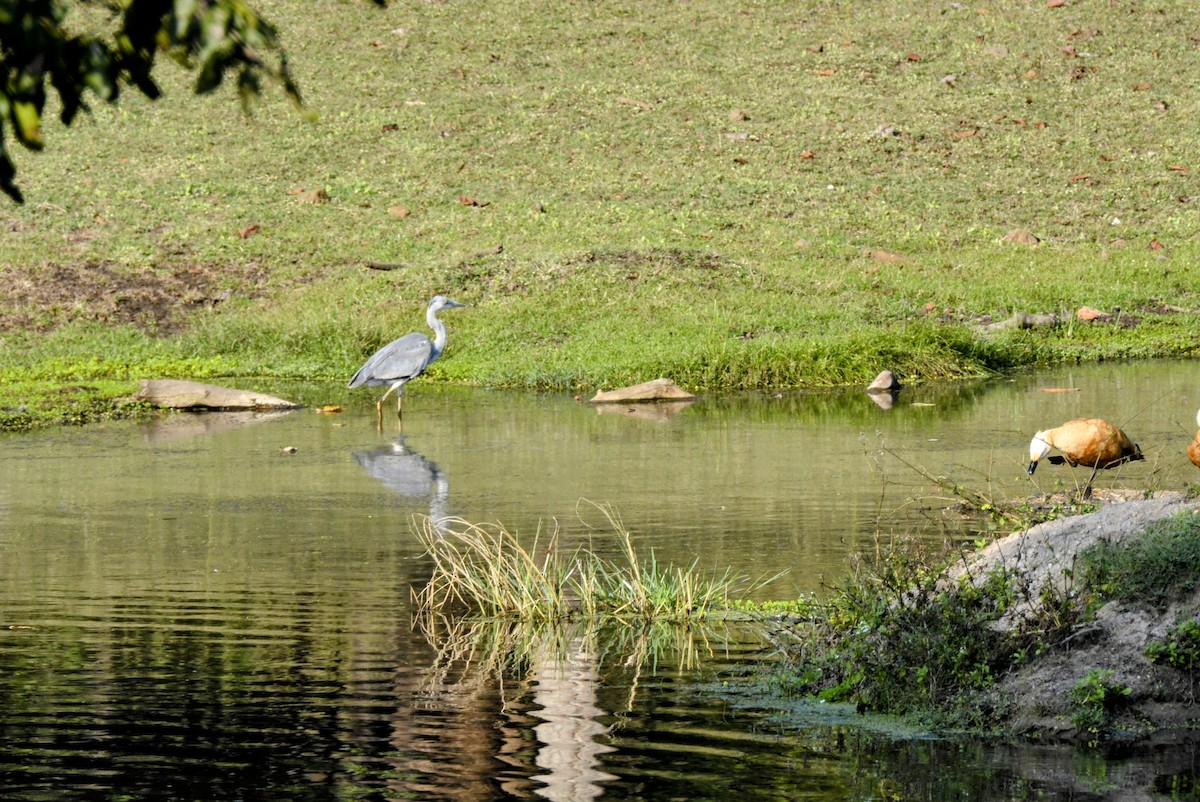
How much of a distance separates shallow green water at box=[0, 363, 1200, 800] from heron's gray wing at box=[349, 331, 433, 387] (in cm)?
58

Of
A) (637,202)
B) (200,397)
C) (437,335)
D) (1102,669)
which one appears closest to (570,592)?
(1102,669)

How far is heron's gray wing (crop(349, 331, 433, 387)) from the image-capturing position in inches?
821

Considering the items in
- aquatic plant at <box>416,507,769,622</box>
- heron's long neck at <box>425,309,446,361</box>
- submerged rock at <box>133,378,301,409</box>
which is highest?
heron's long neck at <box>425,309,446,361</box>

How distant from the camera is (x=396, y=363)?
68.7 feet

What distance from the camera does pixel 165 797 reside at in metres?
7.09

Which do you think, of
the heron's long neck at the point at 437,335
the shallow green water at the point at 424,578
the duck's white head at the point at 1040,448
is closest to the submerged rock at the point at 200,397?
the shallow green water at the point at 424,578

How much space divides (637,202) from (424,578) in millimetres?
22118

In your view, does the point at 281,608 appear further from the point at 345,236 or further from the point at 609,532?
the point at 345,236

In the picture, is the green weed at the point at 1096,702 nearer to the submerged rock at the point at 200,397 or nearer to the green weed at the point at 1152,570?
the green weed at the point at 1152,570

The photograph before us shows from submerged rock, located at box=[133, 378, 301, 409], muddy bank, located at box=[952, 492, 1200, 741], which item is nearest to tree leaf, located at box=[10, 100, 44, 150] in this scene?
muddy bank, located at box=[952, 492, 1200, 741]

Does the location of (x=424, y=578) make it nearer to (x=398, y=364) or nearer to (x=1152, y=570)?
(x=1152, y=570)

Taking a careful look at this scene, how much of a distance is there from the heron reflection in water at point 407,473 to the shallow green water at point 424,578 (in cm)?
6

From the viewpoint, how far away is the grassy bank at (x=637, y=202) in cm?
2512

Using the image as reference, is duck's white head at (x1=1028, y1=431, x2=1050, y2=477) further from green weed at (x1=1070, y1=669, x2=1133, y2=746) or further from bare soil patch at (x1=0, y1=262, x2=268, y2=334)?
bare soil patch at (x1=0, y1=262, x2=268, y2=334)
